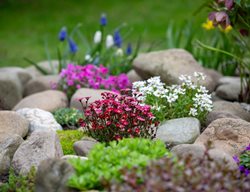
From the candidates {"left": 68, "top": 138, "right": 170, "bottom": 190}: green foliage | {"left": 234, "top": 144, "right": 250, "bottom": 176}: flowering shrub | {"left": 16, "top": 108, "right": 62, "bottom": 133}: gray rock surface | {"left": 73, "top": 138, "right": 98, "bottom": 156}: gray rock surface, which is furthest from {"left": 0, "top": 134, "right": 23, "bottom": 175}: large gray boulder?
{"left": 234, "top": 144, "right": 250, "bottom": 176}: flowering shrub

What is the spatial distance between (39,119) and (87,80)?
4.35ft

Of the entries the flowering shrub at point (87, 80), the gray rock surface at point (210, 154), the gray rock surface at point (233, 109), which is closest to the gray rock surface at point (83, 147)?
the gray rock surface at point (210, 154)

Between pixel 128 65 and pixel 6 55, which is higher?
pixel 128 65

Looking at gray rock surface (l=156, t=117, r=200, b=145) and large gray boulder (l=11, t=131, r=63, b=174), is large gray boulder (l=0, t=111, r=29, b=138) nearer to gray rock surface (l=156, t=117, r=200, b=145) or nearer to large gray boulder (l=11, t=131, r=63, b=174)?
large gray boulder (l=11, t=131, r=63, b=174)

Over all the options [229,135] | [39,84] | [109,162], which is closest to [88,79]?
[39,84]

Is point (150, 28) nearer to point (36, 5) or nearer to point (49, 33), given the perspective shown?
point (49, 33)

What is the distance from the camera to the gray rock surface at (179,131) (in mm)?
4766

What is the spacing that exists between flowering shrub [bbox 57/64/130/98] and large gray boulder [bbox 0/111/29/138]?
1.50m

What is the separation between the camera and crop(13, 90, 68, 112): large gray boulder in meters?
6.21

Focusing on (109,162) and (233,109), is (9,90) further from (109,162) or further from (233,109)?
(109,162)

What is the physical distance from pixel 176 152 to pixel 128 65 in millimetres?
3417

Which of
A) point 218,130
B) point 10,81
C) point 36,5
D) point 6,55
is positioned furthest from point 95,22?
point 218,130

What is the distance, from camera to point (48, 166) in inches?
143

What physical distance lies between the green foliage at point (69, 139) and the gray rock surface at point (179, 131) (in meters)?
0.70
